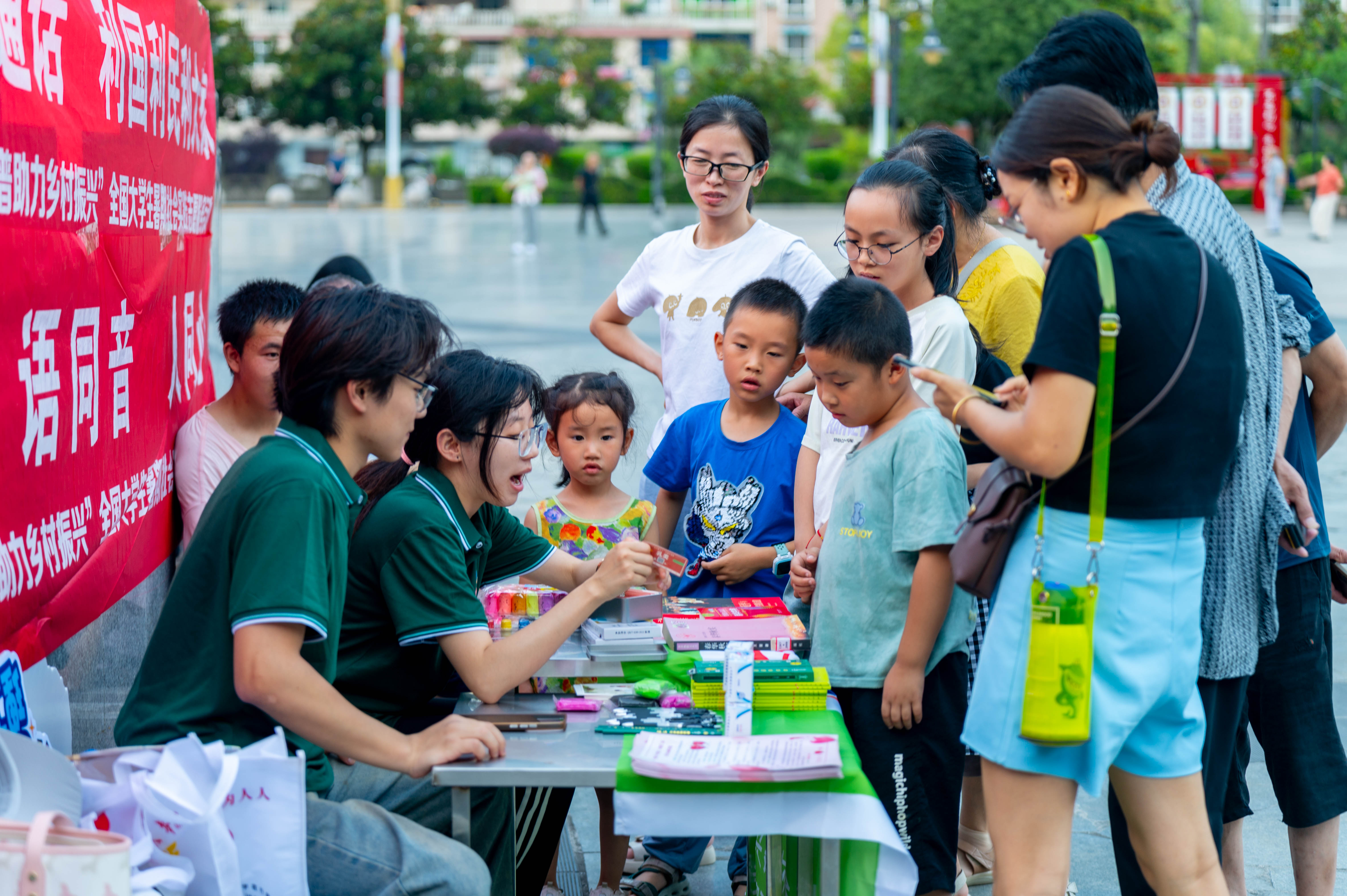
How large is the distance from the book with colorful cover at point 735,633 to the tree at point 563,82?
4576 centimetres

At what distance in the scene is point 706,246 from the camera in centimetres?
358

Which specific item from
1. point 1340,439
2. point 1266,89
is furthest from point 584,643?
point 1266,89

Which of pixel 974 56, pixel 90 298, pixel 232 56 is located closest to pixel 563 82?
pixel 232 56

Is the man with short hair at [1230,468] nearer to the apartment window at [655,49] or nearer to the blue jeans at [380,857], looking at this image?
the blue jeans at [380,857]

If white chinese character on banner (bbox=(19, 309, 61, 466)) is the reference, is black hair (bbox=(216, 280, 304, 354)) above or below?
above

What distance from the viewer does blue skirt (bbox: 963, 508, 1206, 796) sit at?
1978mm

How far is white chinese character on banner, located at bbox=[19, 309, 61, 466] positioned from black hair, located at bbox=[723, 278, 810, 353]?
1.49 meters

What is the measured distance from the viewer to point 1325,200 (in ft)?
69.6

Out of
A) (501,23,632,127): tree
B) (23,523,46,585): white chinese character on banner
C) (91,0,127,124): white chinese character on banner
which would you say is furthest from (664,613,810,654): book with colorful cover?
(501,23,632,127): tree

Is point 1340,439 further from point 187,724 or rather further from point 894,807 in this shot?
point 187,724

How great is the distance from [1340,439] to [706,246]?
6257mm

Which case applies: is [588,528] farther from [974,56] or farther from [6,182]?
[974,56]

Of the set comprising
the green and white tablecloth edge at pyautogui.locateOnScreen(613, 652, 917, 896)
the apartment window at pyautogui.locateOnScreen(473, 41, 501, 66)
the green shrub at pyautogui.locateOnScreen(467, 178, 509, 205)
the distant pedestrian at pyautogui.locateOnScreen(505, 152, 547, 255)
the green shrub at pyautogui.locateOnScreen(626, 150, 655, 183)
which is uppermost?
the apartment window at pyautogui.locateOnScreen(473, 41, 501, 66)

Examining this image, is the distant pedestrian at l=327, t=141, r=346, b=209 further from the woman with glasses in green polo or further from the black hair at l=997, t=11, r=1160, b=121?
the black hair at l=997, t=11, r=1160, b=121
